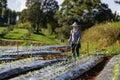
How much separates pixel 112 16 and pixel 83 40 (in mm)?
20254

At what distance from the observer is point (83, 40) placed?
3481 centimetres

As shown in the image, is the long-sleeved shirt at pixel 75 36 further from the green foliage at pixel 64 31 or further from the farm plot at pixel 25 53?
the green foliage at pixel 64 31

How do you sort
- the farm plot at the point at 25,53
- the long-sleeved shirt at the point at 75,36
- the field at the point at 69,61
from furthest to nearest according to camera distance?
the farm plot at the point at 25,53 < the long-sleeved shirt at the point at 75,36 < the field at the point at 69,61

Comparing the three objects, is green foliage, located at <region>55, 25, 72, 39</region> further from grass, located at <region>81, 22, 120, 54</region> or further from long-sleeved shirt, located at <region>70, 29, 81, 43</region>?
long-sleeved shirt, located at <region>70, 29, 81, 43</region>

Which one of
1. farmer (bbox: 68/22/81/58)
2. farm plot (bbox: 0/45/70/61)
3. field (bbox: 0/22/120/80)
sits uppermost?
farmer (bbox: 68/22/81/58)

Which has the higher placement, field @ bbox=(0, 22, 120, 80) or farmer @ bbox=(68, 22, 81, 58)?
farmer @ bbox=(68, 22, 81, 58)

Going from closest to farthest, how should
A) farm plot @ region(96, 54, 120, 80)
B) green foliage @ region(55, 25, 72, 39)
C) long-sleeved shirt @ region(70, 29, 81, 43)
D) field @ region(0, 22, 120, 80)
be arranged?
farm plot @ region(96, 54, 120, 80)
field @ region(0, 22, 120, 80)
long-sleeved shirt @ region(70, 29, 81, 43)
green foliage @ region(55, 25, 72, 39)

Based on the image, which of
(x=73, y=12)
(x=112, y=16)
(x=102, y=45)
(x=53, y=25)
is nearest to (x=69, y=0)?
(x=73, y=12)

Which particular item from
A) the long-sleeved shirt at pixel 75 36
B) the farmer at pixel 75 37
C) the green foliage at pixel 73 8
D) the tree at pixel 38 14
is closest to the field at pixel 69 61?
the farmer at pixel 75 37

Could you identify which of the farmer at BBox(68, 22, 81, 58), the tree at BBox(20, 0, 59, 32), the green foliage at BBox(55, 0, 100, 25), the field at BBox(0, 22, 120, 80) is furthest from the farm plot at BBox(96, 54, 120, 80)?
the tree at BBox(20, 0, 59, 32)

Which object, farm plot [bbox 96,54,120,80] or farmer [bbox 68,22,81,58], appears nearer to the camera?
farm plot [bbox 96,54,120,80]

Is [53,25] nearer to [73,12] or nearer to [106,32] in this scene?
[73,12]

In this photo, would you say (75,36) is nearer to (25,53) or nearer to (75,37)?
(75,37)

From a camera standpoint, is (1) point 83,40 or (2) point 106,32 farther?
(1) point 83,40
